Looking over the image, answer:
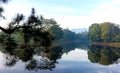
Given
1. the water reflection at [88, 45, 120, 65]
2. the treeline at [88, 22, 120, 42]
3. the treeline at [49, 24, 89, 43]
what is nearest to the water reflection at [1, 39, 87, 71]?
the water reflection at [88, 45, 120, 65]

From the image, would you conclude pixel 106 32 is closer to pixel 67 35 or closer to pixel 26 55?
pixel 67 35

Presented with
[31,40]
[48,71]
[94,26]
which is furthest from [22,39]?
[94,26]

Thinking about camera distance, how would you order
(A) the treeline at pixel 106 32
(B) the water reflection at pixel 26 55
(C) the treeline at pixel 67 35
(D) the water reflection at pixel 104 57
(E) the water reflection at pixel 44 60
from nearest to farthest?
1. (B) the water reflection at pixel 26 55
2. (E) the water reflection at pixel 44 60
3. (D) the water reflection at pixel 104 57
4. (C) the treeline at pixel 67 35
5. (A) the treeline at pixel 106 32

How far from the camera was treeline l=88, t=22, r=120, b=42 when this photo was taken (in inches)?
3964

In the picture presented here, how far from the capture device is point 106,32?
103312 millimetres

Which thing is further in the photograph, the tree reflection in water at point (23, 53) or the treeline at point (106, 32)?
the treeline at point (106, 32)

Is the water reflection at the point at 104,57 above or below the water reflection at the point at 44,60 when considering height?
below

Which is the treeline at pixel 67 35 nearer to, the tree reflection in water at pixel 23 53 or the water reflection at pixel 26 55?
the water reflection at pixel 26 55

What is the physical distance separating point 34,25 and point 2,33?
0.88 m

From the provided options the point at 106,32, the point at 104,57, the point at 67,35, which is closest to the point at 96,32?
the point at 106,32

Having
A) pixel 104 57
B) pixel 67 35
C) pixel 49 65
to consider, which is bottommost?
pixel 104 57

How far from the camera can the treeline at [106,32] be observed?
330 feet

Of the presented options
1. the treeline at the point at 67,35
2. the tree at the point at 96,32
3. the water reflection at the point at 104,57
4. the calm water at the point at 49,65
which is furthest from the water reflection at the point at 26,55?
the tree at the point at 96,32

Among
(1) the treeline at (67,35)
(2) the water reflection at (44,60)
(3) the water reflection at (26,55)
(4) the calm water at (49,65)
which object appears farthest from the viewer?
(1) the treeline at (67,35)
